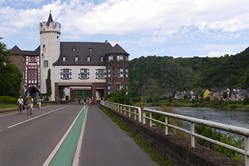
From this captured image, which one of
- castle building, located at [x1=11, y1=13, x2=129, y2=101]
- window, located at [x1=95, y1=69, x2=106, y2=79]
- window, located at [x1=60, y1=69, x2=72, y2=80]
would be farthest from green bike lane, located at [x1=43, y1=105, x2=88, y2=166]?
window, located at [x1=95, y1=69, x2=106, y2=79]

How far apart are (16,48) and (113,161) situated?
3393 inches

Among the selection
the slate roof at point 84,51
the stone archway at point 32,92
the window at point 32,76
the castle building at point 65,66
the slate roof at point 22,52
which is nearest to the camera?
the castle building at point 65,66

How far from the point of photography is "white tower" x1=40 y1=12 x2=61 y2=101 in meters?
86.3

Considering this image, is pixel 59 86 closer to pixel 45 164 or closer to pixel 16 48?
pixel 16 48

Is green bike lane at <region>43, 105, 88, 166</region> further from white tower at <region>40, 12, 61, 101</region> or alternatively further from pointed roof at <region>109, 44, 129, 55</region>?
white tower at <region>40, 12, 61, 101</region>

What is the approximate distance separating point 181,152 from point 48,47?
8151 cm

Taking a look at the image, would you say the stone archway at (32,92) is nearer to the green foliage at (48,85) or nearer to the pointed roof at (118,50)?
the green foliage at (48,85)

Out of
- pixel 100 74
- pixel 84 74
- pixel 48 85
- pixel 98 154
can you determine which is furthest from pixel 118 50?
pixel 98 154

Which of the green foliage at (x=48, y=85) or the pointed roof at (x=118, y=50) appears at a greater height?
the pointed roof at (x=118, y=50)

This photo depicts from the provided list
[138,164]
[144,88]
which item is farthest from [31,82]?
[138,164]

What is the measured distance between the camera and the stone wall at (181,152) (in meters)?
5.83

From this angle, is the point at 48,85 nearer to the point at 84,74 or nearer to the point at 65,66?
the point at 65,66

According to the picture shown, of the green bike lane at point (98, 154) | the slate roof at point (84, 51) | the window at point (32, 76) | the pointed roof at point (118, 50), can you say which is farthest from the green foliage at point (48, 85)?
the green bike lane at point (98, 154)

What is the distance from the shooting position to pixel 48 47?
86250 mm
